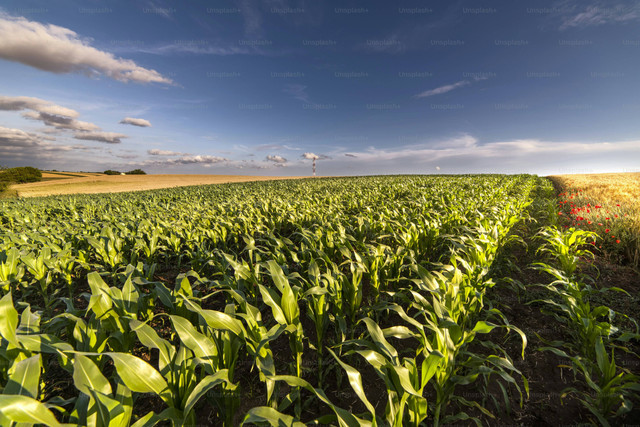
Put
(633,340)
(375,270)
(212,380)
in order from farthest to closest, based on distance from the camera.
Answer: (375,270)
(633,340)
(212,380)

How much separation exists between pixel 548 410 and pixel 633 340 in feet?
6.05

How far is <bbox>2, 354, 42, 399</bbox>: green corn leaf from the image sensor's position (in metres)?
1.20

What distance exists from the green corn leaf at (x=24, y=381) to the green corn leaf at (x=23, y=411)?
18 centimetres

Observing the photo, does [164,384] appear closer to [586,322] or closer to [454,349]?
[454,349]

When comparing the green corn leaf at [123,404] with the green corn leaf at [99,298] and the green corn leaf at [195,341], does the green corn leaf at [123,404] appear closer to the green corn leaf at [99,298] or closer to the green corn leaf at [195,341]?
the green corn leaf at [195,341]

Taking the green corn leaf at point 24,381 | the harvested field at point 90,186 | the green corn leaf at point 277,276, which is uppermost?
the harvested field at point 90,186

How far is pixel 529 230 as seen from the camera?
7.49m

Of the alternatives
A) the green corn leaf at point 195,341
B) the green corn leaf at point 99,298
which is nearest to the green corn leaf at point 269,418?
the green corn leaf at point 195,341

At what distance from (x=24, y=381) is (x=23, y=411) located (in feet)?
0.93

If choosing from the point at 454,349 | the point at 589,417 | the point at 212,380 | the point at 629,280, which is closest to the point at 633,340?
the point at 589,417

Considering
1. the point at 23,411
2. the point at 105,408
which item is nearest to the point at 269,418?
the point at 105,408

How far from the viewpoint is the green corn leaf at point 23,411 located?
1.01 m

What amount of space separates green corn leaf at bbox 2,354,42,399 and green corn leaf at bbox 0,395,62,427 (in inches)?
7.0

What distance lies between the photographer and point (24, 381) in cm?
121
